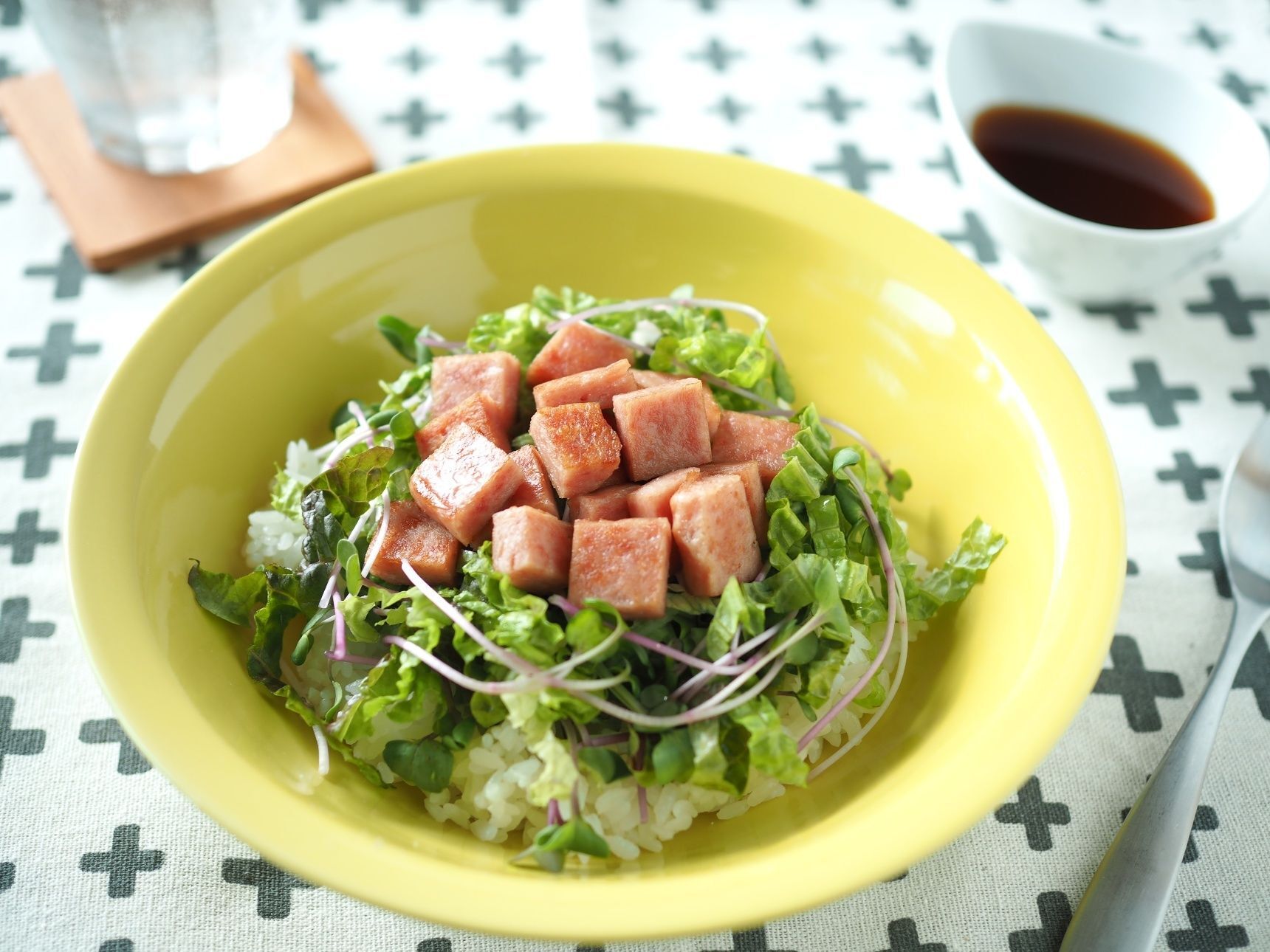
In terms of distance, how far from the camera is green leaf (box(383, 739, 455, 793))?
2.06 m

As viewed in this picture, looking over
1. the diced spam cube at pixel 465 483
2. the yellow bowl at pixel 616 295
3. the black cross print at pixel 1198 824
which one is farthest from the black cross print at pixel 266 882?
the black cross print at pixel 1198 824

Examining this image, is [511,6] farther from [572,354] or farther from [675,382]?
[675,382]

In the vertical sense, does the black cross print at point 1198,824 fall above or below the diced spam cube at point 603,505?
below

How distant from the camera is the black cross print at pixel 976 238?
359cm

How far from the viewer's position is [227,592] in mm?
2262

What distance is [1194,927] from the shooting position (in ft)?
7.28

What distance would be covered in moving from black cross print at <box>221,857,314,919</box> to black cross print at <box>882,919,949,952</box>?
3.91ft

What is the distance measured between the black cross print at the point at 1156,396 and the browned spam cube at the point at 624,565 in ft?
6.22

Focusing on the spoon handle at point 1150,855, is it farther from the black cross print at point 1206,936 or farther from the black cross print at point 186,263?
the black cross print at point 186,263

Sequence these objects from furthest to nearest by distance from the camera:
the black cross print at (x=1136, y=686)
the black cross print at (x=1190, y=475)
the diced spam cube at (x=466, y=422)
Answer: the black cross print at (x=1190, y=475)
the black cross print at (x=1136, y=686)
the diced spam cube at (x=466, y=422)

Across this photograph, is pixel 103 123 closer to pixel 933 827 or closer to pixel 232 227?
pixel 232 227

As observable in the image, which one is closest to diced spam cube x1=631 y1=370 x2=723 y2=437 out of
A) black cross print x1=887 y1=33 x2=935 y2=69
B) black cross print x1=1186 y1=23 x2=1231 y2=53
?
black cross print x1=887 y1=33 x2=935 y2=69

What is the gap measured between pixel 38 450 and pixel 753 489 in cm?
206

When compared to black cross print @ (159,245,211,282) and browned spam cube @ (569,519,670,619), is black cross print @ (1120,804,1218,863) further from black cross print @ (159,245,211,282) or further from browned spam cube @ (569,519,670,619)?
black cross print @ (159,245,211,282)
